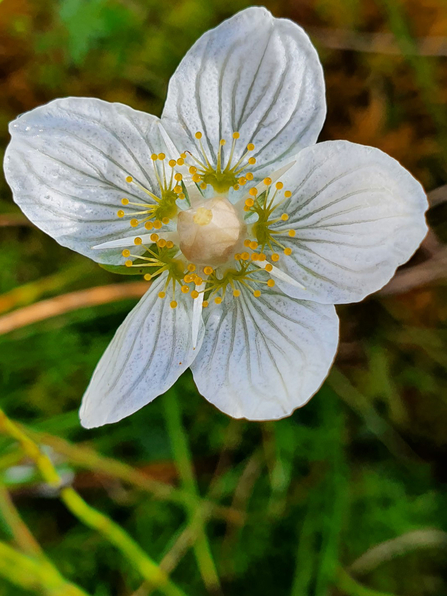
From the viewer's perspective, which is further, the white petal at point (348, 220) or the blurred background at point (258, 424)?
the blurred background at point (258, 424)

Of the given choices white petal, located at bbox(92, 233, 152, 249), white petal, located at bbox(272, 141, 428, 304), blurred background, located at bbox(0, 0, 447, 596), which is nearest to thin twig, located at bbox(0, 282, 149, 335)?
blurred background, located at bbox(0, 0, 447, 596)

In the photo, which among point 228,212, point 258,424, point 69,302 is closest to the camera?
point 228,212

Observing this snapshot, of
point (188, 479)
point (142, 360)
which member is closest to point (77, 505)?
point (142, 360)

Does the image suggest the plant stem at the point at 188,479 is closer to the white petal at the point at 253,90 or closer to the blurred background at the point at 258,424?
the blurred background at the point at 258,424

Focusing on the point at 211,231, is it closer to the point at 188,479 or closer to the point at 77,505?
the point at 77,505

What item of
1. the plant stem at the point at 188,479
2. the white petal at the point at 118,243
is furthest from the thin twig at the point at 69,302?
the white petal at the point at 118,243
